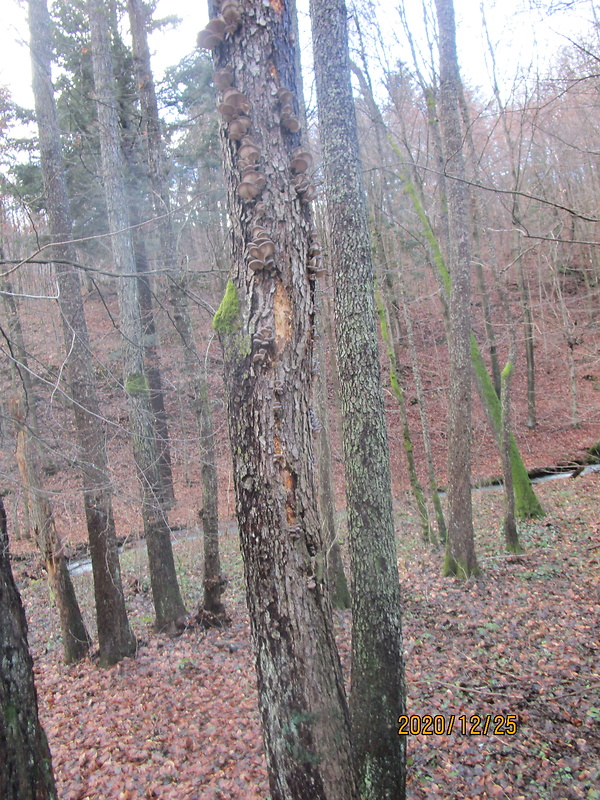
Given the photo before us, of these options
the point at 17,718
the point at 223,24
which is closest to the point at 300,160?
the point at 223,24

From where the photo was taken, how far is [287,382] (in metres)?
2.48

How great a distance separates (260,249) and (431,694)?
5.20 meters

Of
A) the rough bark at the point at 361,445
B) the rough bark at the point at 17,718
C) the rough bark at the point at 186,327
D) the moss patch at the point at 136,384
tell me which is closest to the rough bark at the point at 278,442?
the rough bark at the point at 17,718

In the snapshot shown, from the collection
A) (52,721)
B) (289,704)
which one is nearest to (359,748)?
(289,704)

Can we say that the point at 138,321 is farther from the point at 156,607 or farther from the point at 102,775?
the point at 102,775

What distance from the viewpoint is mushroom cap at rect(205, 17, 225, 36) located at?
2514 millimetres

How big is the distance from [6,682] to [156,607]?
6355 millimetres

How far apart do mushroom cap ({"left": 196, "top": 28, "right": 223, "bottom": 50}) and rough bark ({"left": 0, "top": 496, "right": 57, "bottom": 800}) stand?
2.87 meters

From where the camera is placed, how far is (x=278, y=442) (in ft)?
7.99

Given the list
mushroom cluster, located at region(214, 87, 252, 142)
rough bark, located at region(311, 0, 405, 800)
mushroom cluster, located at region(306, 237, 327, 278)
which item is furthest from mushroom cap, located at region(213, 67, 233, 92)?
rough bark, located at region(311, 0, 405, 800)

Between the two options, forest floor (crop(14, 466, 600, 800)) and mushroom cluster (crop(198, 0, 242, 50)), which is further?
forest floor (crop(14, 466, 600, 800))

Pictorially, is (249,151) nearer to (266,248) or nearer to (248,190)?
(248,190)

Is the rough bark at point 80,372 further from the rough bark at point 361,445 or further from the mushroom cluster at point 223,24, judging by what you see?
the mushroom cluster at point 223,24
